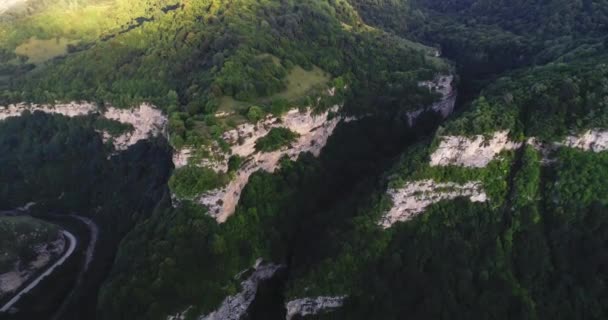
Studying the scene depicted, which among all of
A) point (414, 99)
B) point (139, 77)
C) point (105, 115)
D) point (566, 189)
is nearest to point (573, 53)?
point (414, 99)

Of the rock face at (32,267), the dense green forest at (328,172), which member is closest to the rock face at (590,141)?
the dense green forest at (328,172)

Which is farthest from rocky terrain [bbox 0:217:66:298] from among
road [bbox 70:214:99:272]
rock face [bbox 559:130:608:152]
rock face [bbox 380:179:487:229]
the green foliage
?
rock face [bbox 559:130:608:152]

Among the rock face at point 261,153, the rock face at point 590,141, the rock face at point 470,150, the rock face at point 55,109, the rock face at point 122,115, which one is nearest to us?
the rock face at point 590,141

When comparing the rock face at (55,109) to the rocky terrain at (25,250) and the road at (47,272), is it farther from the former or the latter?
the road at (47,272)

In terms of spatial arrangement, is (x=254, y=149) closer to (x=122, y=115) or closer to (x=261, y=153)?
(x=261, y=153)

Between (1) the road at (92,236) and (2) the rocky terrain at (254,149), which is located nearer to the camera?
(2) the rocky terrain at (254,149)

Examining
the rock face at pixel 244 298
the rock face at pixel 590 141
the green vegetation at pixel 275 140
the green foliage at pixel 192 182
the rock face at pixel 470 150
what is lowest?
the rock face at pixel 244 298

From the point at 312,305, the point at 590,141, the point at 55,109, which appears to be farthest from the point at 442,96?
the point at 55,109

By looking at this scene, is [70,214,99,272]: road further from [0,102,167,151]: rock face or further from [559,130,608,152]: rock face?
A: [559,130,608,152]: rock face
